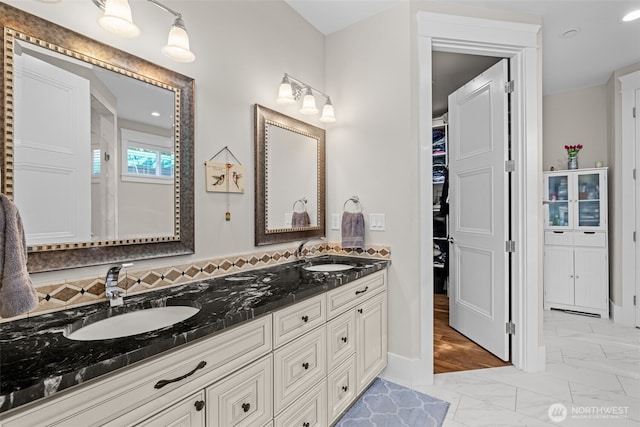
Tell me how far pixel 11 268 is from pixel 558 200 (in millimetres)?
4687

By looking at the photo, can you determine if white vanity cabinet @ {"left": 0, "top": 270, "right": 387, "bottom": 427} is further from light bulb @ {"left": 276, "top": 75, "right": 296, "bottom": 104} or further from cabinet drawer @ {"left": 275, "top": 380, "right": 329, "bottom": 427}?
light bulb @ {"left": 276, "top": 75, "right": 296, "bottom": 104}

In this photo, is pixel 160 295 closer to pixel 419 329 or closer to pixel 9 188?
pixel 9 188

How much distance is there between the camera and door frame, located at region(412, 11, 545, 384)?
2184mm

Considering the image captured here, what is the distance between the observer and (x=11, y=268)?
0.76 metres

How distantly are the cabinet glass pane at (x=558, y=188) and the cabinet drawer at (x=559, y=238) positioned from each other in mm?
414

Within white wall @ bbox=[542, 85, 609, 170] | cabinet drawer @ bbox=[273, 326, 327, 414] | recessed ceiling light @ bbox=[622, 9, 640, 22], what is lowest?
cabinet drawer @ bbox=[273, 326, 327, 414]

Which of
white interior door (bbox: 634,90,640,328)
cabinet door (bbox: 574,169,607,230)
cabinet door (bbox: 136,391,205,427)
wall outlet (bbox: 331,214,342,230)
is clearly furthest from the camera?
cabinet door (bbox: 574,169,607,230)

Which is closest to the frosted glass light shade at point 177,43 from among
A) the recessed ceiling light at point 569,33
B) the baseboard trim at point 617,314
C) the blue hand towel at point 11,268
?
the blue hand towel at point 11,268

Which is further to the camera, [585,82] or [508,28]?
[585,82]

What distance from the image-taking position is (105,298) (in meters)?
1.25

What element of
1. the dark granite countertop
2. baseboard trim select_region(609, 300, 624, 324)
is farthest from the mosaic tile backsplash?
baseboard trim select_region(609, 300, 624, 324)

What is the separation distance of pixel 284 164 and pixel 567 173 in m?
3.50

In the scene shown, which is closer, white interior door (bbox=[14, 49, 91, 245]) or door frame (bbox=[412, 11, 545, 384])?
white interior door (bbox=[14, 49, 91, 245])

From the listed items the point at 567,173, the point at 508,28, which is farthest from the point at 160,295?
the point at 567,173
